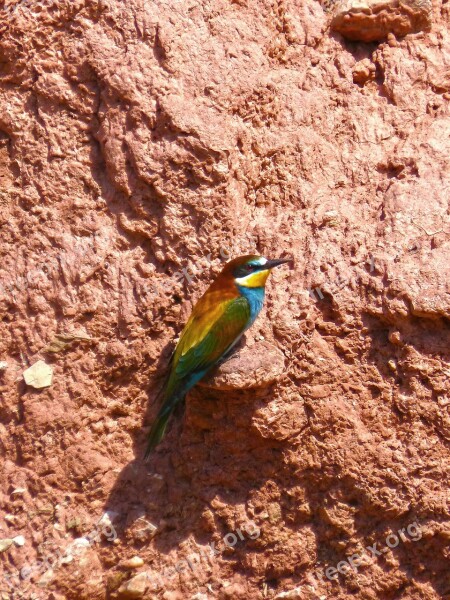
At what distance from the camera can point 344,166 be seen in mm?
3068

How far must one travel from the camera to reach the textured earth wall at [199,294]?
2.77m

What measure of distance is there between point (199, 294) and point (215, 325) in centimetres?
→ 17

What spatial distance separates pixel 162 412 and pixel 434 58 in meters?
1.54

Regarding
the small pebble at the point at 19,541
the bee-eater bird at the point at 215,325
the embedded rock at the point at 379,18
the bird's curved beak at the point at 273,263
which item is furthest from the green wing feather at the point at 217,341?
the embedded rock at the point at 379,18

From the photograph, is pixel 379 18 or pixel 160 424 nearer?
pixel 160 424

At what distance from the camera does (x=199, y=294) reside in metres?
2.97

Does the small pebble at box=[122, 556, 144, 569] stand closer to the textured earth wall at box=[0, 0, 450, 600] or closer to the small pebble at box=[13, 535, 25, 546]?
the textured earth wall at box=[0, 0, 450, 600]

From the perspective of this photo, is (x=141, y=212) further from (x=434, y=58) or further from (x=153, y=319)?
(x=434, y=58)

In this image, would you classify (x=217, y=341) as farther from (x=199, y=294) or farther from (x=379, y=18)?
(x=379, y=18)

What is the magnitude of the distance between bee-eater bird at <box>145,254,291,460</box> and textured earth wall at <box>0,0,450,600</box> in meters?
0.06

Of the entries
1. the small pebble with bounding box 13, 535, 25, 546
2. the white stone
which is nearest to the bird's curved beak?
the white stone

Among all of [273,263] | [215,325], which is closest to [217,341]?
[215,325]

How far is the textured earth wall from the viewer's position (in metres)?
2.77

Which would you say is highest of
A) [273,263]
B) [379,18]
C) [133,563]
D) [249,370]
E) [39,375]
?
[379,18]
